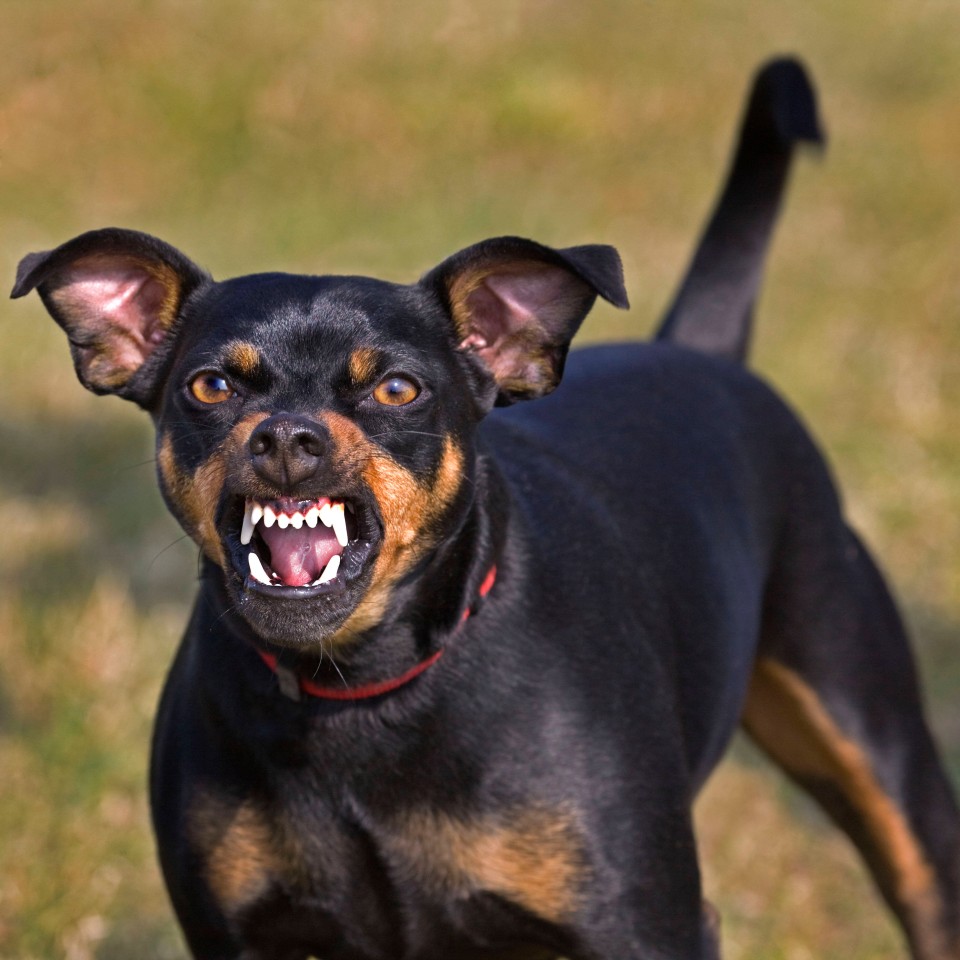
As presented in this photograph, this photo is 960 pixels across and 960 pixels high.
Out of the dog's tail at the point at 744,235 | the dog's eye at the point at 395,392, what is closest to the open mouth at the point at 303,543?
the dog's eye at the point at 395,392

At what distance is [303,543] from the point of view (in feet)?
10.6

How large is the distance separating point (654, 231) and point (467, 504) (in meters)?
8.59

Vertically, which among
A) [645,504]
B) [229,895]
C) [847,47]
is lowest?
[229,895]

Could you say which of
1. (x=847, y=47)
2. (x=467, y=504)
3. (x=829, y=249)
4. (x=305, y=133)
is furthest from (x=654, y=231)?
(x=467, y=504)

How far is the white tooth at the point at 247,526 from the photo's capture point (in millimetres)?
3188

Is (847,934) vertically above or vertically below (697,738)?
below

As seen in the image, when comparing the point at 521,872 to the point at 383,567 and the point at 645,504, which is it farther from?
the point at 645,504

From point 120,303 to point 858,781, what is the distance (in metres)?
2.25

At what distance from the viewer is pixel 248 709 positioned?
3506 mm

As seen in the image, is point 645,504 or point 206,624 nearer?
point 206,624

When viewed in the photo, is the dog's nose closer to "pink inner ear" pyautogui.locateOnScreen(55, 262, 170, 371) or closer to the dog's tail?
"pink inner ear" pyautogui.locateOnScreen(55, 262, 170, 371)

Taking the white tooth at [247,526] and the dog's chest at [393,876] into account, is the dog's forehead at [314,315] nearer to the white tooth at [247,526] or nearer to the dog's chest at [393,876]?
the white tooth at [247,526]

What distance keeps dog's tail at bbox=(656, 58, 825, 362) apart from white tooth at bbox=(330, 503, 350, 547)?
2.04 metres

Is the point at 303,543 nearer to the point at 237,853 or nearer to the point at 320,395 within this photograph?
the point at 320,395
